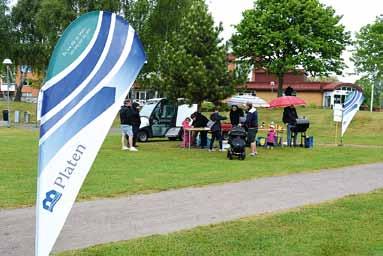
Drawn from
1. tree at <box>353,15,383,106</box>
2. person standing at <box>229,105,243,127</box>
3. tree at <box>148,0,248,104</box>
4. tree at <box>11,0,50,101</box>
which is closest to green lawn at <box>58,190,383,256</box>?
tree at <box>148,0,248,104</box>

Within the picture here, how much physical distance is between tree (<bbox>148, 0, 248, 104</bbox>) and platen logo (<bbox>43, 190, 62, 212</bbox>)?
52.3 ft

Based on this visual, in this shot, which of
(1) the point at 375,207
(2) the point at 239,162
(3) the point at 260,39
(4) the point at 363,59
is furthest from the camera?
(4) the point at 363,59

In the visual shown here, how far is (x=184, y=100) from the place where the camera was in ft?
70.4

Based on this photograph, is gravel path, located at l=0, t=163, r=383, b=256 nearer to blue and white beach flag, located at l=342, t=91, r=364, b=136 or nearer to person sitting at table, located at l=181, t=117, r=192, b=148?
person sitting at table, located at l=181, t=117, r=192, b=148

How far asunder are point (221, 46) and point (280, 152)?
4.66m

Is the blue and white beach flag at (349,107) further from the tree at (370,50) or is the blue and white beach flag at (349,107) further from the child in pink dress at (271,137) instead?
the tree at (370,50)

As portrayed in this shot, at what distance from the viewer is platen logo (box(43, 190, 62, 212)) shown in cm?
396

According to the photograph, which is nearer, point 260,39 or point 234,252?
point 234,252

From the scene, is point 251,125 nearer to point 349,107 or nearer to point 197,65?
point 197,65

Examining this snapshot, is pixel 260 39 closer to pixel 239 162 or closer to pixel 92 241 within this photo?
pixel 239 162

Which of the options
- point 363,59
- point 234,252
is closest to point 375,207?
point 234,252

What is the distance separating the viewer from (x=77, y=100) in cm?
402

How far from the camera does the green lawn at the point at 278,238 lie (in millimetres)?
5953

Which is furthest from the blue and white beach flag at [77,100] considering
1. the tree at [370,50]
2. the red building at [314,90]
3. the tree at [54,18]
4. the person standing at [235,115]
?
the red building at [314,90]
